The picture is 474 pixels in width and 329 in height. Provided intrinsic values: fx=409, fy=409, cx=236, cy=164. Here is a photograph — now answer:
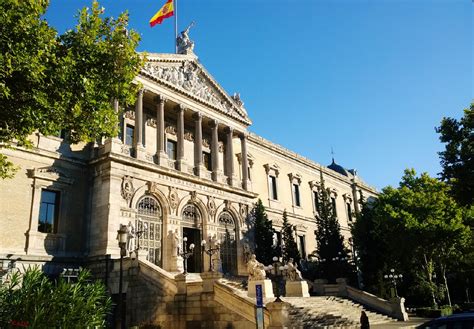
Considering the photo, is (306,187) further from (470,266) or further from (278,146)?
(470,266)

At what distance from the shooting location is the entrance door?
25478 mm

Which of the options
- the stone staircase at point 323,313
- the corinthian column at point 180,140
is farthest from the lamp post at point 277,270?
the corinthian column at point 180,140

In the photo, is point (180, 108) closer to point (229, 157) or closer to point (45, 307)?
point (229, 157)

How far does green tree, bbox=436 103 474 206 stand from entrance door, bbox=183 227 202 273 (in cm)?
1447

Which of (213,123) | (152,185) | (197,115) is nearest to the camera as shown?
(152,185)

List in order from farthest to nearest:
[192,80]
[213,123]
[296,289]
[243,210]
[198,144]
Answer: [213,123] < [243,210] < [192,80] < [198,144] < [296,289]

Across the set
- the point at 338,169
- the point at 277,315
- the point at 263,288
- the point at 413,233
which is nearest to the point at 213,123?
the point at 263,288

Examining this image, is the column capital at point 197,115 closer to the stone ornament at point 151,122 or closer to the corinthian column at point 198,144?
the corinthian column at point 198,144

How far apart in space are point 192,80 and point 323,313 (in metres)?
17.2

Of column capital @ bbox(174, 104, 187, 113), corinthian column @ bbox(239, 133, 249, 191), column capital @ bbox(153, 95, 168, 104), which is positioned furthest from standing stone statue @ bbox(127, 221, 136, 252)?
corinthian column @ bbox(239, 133, 249, 191)

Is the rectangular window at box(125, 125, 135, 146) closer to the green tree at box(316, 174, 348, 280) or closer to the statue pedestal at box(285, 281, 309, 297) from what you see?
the statue pedestal at box(285, 281, 309, 297)

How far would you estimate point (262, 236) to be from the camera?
1153 inches

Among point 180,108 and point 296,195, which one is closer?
point 180,108

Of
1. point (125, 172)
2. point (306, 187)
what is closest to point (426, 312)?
point (306, 187)
